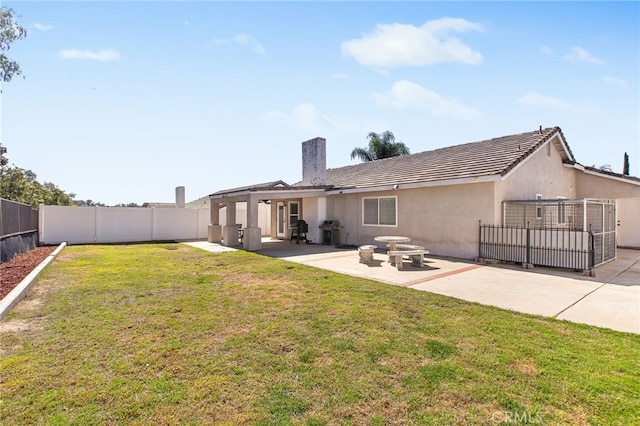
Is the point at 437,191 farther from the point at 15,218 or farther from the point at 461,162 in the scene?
the point at 15,218

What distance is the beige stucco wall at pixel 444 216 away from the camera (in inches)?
455

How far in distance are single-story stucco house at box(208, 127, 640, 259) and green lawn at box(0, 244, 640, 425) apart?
6428 millimetres

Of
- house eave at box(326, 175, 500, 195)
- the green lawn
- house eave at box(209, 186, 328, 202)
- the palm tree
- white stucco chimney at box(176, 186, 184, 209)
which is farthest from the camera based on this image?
the palm tree

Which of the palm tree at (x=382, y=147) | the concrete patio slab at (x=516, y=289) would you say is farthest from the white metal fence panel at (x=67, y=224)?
the palm tree at (x=382, y=147)

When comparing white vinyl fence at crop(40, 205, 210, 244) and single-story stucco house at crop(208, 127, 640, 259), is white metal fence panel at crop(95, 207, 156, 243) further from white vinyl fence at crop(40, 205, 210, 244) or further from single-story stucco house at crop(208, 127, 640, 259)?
single-story stucco house at crop(208, 127, 640, 259)

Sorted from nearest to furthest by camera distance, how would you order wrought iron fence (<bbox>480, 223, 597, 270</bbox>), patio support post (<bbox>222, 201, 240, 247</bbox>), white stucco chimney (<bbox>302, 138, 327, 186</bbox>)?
wrought iron fence (<bbox>480, 223, 597, 270</bbox>), patio support post (<bbox>222, 201, 240, 247</bbox>), white stucco chimney (<bbox>302, 138, 327, 186</bbox>)

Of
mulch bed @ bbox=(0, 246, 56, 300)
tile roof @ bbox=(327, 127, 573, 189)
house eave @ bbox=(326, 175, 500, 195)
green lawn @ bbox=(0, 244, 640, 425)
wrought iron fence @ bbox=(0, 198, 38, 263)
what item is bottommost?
green lawn @ bbox=(0, 244, 640, 425)

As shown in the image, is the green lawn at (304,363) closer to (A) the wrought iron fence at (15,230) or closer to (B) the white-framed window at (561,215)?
(A) the wrought iron fence at (15,230)

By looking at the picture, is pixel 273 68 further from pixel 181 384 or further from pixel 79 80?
pixel 181 384

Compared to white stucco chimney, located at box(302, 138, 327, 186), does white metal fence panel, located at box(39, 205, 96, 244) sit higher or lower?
lower

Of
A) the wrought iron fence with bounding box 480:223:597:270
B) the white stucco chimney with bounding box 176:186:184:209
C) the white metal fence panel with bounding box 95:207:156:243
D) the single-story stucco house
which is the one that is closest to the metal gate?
the wrought iron fence with bounding box 480:223:597:270

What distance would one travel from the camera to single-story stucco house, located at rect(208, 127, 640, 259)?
11691 millimetres

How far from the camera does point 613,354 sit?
4.02 metres

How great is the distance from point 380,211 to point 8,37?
563 inches
